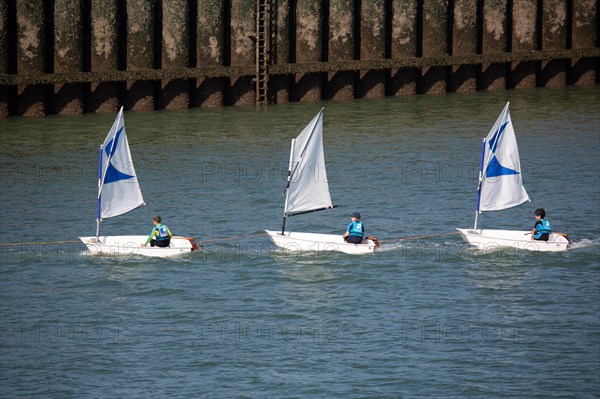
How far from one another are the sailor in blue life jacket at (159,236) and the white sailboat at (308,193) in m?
3.28

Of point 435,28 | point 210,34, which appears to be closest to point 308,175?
point 210,34

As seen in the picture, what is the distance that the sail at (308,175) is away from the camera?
36.9 m

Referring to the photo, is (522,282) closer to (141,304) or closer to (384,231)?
(384,231)

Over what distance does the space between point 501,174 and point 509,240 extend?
274 centimetres

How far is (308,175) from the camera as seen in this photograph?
37281mm

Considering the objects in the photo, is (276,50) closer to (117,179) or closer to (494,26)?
(494,26)

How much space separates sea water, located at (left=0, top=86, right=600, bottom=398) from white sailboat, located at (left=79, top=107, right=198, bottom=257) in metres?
0.51

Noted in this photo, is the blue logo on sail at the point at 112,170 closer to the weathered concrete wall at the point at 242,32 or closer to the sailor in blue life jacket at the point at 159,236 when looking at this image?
the sailor in blue life jacket at the point at 159,236

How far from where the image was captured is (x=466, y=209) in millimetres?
42656

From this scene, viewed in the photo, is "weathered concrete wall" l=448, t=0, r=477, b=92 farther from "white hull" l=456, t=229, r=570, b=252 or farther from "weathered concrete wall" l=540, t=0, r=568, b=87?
"white hull" l=456, t=229, r=570, b=252

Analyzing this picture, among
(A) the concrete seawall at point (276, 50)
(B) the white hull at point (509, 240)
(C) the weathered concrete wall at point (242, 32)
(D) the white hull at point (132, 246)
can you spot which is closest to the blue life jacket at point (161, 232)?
(D) the white hull at point (132, 246)

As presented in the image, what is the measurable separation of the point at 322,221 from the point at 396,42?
69.3 ft

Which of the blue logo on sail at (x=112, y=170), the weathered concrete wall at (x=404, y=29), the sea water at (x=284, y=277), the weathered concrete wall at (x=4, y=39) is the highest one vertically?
the weathered concrete wall at (x=404, y=29)

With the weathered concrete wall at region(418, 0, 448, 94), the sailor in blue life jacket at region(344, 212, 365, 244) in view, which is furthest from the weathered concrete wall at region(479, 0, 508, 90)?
the sailor in blue life jacket at region(344, 212, 365, 244)
